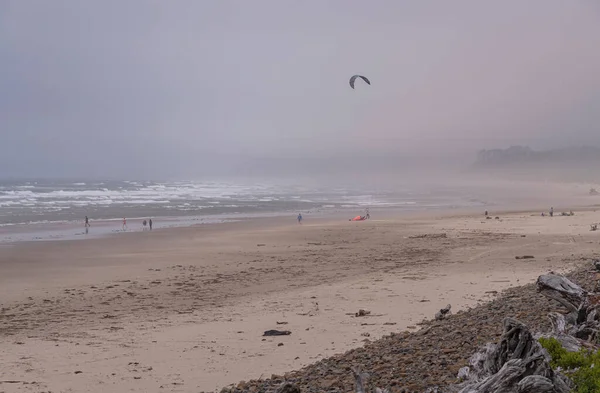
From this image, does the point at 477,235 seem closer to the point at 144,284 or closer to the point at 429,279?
the point at 429,279

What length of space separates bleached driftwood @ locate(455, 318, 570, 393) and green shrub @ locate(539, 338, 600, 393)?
16 cm

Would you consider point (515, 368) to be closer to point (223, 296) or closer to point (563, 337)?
point (563, 337)

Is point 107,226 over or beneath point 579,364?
beneath

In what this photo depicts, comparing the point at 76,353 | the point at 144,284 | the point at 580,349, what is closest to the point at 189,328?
the point at 76,353

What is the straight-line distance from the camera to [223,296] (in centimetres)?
1516


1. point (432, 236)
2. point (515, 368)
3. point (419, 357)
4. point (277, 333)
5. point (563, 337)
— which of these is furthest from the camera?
point (432, 236)

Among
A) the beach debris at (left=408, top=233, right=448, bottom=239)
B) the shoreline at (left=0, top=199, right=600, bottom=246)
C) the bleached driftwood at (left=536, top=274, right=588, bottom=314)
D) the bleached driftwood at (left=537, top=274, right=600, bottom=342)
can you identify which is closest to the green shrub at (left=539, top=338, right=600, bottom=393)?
the bleached driftwood at (left=537, top=274, right=600, bottom=342)

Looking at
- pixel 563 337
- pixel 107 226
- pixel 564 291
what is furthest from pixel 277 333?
pixel 107 226

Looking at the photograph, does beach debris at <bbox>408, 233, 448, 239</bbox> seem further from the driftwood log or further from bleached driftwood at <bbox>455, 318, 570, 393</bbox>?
bleached driftwood at <bbox>455, 318, 570, 393</bbox>

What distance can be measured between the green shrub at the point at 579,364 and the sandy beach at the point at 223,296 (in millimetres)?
3923

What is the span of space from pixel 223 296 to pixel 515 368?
11.4 meters

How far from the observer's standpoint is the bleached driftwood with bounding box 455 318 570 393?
172 inches

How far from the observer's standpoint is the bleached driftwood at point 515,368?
14.3 ft

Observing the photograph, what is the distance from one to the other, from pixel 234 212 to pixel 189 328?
40649mm
